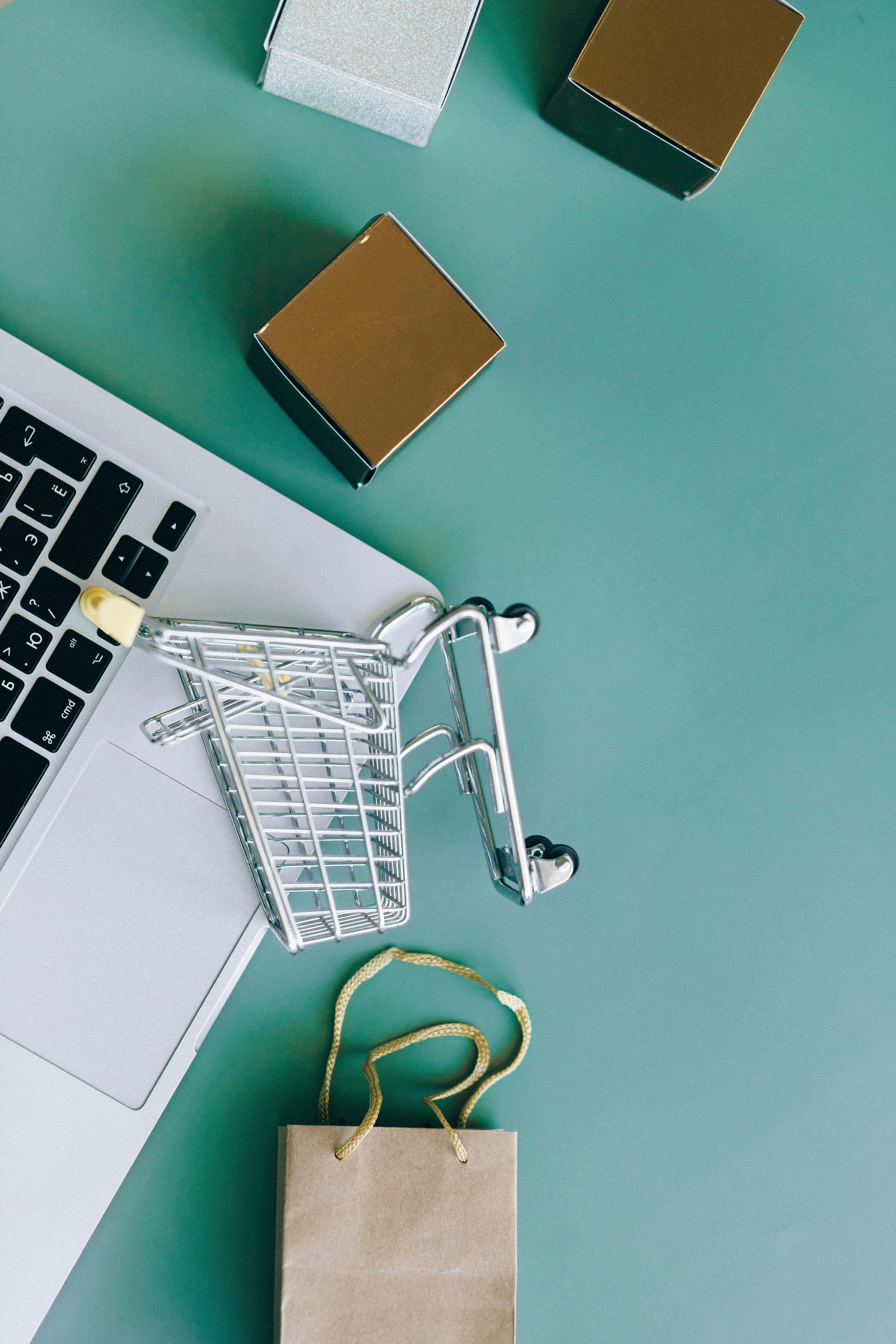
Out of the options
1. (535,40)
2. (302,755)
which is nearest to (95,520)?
(302,755)

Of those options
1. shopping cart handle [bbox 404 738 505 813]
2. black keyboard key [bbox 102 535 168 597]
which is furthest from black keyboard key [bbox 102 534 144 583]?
shopping cart handle [bbox 404 738 505 813]

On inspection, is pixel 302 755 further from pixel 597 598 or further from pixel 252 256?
pixel 252 256

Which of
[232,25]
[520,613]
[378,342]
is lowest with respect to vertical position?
[520,613]

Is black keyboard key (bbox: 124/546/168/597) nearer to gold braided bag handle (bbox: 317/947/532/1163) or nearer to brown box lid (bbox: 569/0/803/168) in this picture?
gold braided bag handle (bbox: 317/947/532/1163)

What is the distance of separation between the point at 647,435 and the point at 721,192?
0.77 feet

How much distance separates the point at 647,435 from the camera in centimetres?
82

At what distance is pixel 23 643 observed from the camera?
0.66 metres

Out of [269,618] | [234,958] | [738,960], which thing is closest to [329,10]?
[269,618]

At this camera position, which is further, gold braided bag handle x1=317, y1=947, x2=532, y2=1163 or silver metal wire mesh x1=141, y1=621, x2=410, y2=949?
gold braided bag handle x1=317, y1=947, x2=532, y2=1163

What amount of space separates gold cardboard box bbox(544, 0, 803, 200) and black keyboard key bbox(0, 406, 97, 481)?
1.61ft

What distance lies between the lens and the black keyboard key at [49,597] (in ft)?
2.17

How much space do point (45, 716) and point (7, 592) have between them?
10 cm

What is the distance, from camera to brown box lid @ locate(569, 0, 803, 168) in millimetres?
716

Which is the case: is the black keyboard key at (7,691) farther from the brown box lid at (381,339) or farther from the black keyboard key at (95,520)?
the brown box lid at (381,339)
